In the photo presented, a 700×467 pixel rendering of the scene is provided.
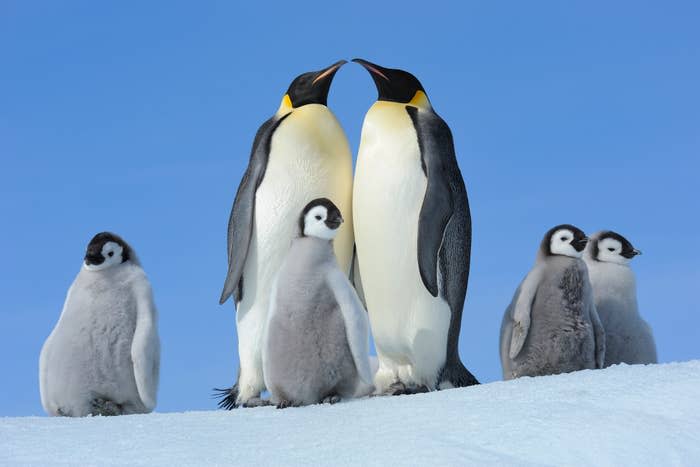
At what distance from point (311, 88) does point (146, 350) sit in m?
2.00

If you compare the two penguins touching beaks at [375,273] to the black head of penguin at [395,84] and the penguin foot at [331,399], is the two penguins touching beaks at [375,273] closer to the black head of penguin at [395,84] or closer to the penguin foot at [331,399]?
the black head of penguin at [395,84]

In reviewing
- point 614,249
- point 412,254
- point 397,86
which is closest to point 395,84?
point 397,86

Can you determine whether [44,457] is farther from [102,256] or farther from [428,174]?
[428,174]

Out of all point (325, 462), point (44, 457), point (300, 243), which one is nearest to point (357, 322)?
point (300, 243)

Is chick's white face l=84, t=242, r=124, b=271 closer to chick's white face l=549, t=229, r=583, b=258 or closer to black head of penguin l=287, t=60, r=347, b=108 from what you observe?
black head of penguin l=287, t=60, r=347, b=108

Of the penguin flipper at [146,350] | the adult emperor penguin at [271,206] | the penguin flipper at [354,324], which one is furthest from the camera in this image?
the adult emperor penguin at [271,206]

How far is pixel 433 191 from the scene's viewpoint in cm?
578

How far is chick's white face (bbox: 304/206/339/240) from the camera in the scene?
492 cm

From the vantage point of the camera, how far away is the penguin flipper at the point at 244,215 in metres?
5.82

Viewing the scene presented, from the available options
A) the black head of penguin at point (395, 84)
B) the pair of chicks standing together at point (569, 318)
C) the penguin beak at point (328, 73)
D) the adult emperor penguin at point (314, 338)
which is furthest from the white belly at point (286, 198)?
the pair of chicks standing together at point (569, 318)

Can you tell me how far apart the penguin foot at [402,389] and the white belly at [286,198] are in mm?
693

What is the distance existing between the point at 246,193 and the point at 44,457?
2.31 m

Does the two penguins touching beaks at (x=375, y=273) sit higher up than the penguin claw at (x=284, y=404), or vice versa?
the two penguins touching beaks at (x=375, y=273)

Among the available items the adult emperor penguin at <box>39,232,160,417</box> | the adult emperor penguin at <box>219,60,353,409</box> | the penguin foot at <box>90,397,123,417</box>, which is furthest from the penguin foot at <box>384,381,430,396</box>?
the penguin foot at <box>90,397,123,417</box>
